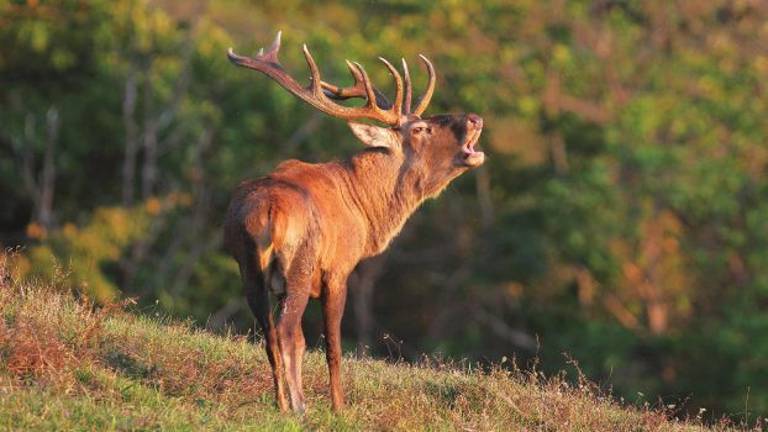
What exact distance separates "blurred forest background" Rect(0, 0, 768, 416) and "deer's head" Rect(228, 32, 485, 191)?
18.6 metres

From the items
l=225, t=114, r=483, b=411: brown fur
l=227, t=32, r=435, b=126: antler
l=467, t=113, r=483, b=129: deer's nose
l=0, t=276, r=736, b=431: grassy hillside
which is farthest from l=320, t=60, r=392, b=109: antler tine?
l=0, t=276, r=736, b=431: grassy hillside

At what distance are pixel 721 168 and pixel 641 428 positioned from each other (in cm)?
2264

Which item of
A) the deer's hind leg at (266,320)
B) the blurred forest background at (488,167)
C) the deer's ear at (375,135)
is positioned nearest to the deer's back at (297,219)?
the deer's hind leg at (266,320)

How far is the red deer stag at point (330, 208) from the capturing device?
9477mm

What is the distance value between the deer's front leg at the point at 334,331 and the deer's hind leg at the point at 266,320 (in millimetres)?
410

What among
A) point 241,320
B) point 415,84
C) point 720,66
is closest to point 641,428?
point 241,320

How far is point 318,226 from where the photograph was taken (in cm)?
980

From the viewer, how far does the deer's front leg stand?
9883mm

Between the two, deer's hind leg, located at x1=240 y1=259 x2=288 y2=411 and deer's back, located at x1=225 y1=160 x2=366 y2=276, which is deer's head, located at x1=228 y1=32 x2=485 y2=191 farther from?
deer's hind leg, located at x1=240 y1=259 x2=288 y2=411

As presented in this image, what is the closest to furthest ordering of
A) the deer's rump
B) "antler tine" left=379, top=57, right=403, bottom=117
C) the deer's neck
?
the deer's rump, the deer's neck, "antler tine" left=379, top=57, right=403, bottom=117

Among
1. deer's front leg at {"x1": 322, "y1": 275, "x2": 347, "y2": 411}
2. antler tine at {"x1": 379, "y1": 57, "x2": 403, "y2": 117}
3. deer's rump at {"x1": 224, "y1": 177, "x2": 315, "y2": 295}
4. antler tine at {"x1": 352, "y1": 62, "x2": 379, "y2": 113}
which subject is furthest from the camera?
antler tine at {"x1": 379, "y1": 57, "x2": 403, "y2": 117}

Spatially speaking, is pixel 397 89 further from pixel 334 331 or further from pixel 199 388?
pixel 199 388

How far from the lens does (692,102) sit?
3453 centimetres

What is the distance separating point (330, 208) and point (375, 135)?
113 centimetres
